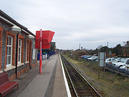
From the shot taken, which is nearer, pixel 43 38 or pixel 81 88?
pixel 81 88

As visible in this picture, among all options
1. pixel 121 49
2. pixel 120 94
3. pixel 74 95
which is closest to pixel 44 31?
pixel 74 95

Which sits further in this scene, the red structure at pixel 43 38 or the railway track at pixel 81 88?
the red structure at pixel 43 38

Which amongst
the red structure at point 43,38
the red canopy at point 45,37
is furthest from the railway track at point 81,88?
the red canopy at point 45,37

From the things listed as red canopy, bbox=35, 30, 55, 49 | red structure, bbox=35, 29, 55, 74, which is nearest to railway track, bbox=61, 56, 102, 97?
red structure, bbox=35, 29, 55, 74

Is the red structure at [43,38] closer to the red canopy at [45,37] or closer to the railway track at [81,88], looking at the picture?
the red canopy at [45,37]

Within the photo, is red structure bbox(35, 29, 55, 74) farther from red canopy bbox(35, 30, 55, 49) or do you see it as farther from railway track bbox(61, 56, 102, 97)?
railway track bbox(61, 56, 102, 97)

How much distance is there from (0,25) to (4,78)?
2518mm

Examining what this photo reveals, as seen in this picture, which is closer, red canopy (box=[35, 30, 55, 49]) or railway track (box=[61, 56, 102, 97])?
railway track (box=[61, 56, 102, 97])

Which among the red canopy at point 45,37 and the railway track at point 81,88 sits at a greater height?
the red canopy at point 45,37

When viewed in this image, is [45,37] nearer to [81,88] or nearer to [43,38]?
[43,38]

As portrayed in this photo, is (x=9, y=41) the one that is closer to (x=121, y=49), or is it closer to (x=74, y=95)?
(x=74, y=95)

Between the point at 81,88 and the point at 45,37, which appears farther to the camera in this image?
the point at 45,37

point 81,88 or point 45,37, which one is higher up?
point 45,37

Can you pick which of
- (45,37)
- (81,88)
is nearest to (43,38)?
(45,37)
